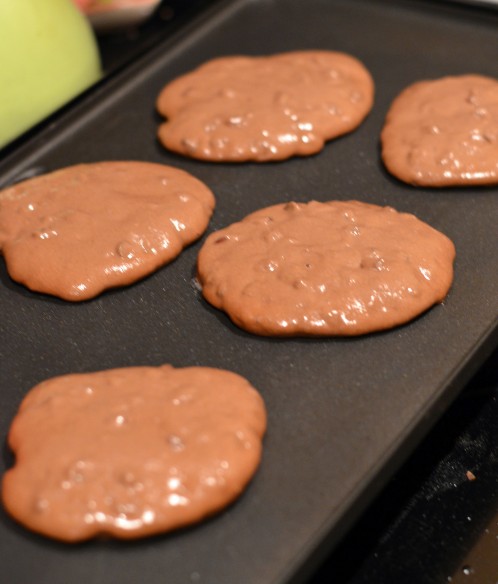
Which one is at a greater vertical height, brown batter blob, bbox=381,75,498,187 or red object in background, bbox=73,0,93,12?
red object in background, bbox=73,0,93,12

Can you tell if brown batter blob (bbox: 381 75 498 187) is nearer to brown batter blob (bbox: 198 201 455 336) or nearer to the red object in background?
brown batter blob (bbox: 198 201 455 336)

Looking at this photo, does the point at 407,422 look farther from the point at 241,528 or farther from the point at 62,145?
the point at 62,145

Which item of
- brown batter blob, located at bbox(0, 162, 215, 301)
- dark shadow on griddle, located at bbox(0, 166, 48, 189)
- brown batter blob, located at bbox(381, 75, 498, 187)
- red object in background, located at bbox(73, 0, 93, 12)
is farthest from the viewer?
red object in background, located at bbox(73, 0, 93, 12)

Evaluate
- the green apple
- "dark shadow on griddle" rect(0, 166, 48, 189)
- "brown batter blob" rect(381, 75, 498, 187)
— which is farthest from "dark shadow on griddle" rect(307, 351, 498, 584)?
the green apple

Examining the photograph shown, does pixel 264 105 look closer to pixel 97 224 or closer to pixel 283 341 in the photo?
pixel 97 224

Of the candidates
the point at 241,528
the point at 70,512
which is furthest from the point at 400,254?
the point at 70,512

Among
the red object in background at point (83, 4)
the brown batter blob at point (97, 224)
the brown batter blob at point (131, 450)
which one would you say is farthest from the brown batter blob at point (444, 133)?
the red object in background at point (83, 4)

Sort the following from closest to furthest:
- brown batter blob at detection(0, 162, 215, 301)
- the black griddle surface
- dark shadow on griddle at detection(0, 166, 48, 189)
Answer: the black griddle surface
brown batter blob at detection(0, 162, 215, 301)
dark shadow on griddle at detection(0, 166, 48, 189)

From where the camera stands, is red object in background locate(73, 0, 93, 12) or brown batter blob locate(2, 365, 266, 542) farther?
red object in background locate(73, 0, 93, 12)
